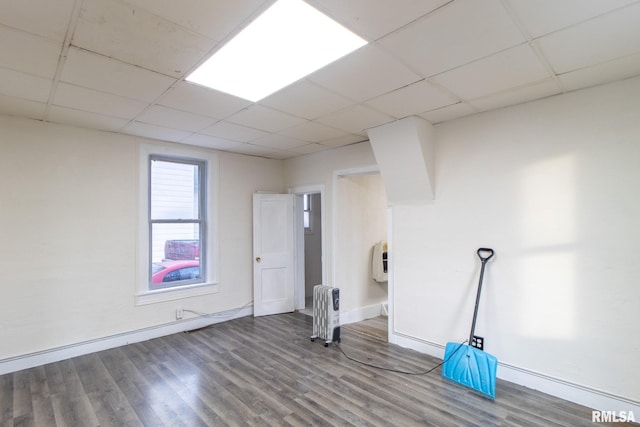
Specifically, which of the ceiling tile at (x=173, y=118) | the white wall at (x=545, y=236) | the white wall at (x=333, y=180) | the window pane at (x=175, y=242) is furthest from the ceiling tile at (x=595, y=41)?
the window pane at (x=175, y=242)

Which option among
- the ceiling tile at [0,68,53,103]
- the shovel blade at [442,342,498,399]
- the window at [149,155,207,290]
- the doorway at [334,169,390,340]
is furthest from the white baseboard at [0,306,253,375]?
the shovel blade at [442,342,498,399]

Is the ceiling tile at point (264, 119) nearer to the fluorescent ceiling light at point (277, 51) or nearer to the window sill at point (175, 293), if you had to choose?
the fluorescent ceiling light at point (277, 51)

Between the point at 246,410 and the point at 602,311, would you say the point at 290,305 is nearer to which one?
the point at 246,410

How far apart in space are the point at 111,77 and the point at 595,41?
3.20 m

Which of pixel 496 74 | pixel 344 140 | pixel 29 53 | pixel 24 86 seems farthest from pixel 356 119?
pixel 24 86

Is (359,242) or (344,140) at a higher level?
(344,140)

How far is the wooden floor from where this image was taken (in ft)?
→ 7.77

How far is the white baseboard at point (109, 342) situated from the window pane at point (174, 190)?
4.79ft

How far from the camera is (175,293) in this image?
167 inches

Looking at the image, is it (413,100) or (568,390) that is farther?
(413,100)

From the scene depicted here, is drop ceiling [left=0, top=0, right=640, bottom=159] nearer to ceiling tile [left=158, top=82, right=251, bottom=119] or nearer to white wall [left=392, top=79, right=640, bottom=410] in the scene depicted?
ceiling tile [left=158, top=82, right=251, bottom=119]

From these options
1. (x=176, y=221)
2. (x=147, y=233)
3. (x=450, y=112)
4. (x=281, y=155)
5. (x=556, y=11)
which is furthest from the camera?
(x=281, y=155)

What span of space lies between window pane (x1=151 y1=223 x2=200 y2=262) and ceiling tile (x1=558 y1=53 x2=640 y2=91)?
4447 millimetres

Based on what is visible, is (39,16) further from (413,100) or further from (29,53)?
(413,100)
